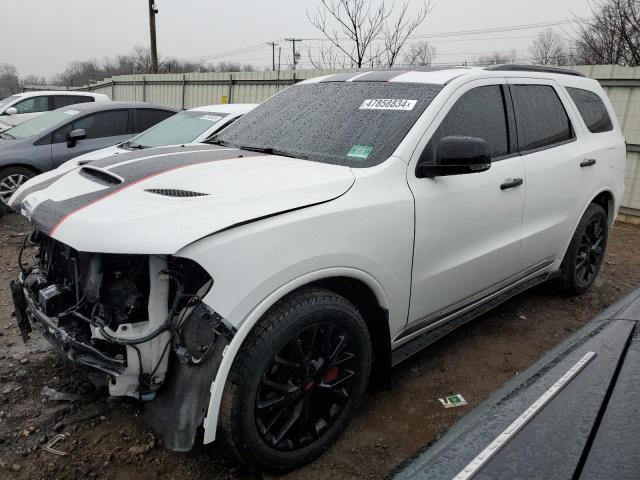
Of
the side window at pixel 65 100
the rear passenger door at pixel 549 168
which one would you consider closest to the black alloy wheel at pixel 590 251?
the rear passenger door at pixel 549 168

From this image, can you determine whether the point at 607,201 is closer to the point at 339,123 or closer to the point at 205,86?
the point at 339,123

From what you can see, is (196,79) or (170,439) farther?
(196,79)

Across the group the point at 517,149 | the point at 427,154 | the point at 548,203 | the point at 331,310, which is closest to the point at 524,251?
the point at 548,203

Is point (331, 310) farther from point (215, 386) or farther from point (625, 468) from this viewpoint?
point (625, 468)

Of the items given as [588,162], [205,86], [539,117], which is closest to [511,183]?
[539,117]

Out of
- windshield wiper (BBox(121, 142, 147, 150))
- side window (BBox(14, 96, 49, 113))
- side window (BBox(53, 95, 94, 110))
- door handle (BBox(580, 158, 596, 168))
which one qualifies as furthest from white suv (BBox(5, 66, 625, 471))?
side window (BBox(14, 96, 49, 113))

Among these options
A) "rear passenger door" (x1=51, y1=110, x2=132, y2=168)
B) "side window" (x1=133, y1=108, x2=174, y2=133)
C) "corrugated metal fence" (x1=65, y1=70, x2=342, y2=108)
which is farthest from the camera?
"corrugated metal fence" (x1=65, y1=70, x2=342, y2=108)

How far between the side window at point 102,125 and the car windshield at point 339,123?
524 cm

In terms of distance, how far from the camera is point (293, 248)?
7.09 ft

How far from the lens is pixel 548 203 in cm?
368

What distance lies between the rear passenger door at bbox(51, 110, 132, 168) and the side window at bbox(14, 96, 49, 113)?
20.5ft

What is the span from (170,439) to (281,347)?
1.82 feet

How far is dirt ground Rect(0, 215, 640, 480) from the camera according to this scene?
2.46 metres

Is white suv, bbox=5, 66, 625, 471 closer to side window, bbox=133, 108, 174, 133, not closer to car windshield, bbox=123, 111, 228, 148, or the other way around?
car windshield, bbox=123, 111, 228, 148
